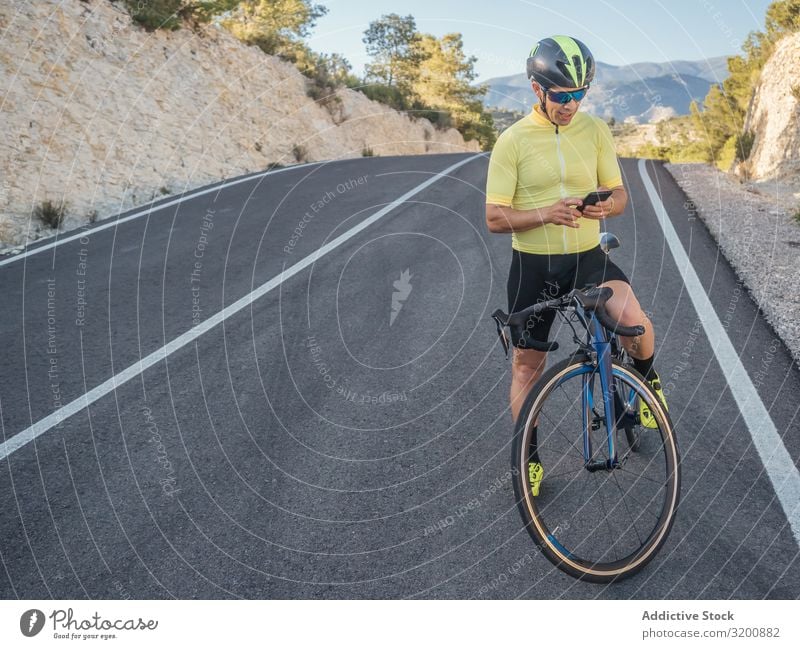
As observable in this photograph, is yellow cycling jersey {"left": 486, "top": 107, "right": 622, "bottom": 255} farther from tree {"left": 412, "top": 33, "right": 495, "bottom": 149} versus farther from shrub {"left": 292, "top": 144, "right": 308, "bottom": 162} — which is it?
tree {"left": 412, "top": 33, "right": 495, "bottom": 149}

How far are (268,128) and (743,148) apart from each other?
16.5 m

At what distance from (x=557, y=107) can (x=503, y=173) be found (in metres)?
0.40

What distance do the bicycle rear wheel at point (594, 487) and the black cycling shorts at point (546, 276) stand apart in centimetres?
38

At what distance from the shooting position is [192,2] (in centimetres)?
1900

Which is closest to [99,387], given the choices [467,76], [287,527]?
[287,527]

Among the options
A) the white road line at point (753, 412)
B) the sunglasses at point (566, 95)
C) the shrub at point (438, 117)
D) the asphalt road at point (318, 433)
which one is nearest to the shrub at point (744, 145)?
the shrub at point (438, 117)

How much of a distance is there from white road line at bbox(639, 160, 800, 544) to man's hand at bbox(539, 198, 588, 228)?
1.77 m

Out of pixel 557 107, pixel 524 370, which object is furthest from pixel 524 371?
pixel 557 107

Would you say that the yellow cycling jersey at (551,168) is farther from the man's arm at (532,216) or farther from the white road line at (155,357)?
the white road line at (155,357)

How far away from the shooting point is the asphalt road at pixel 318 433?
10.2ft

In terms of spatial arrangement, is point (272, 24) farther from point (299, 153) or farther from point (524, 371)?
point (524, 371)

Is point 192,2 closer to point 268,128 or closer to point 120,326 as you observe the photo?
point 268,128

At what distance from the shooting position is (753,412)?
4332mm

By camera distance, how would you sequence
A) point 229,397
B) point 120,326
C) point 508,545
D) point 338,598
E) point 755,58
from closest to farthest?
point 338,598
point 508,545
point 229,397
point 120,326
point 755,58
